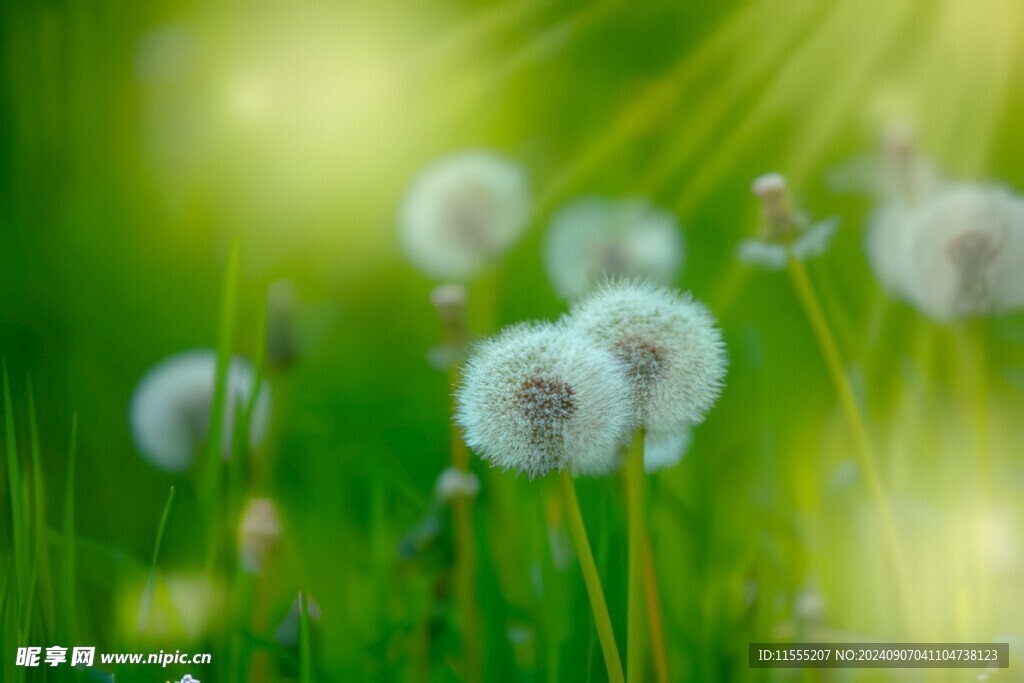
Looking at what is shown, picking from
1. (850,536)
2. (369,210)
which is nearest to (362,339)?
(369,210)

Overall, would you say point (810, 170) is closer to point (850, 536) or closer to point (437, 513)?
point (850, 536)

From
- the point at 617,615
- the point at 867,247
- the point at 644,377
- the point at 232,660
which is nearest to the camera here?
the point at 644,377

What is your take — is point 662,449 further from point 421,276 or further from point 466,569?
point 421,276

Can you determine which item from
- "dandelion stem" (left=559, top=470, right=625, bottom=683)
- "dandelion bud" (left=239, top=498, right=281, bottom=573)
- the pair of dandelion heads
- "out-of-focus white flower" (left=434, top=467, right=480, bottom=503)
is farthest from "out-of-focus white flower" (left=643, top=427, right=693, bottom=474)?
"dandelion bud" (left=239, top=498, right=281, bottom=573)

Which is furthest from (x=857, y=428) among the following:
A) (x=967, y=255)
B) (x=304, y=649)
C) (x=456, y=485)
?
(x=304, y=649)

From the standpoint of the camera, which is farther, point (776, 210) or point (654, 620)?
point (776, 210)

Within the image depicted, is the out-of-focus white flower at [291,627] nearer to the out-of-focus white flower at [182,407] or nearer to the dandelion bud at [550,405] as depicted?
the out-of-focus white flower at [182,407]
